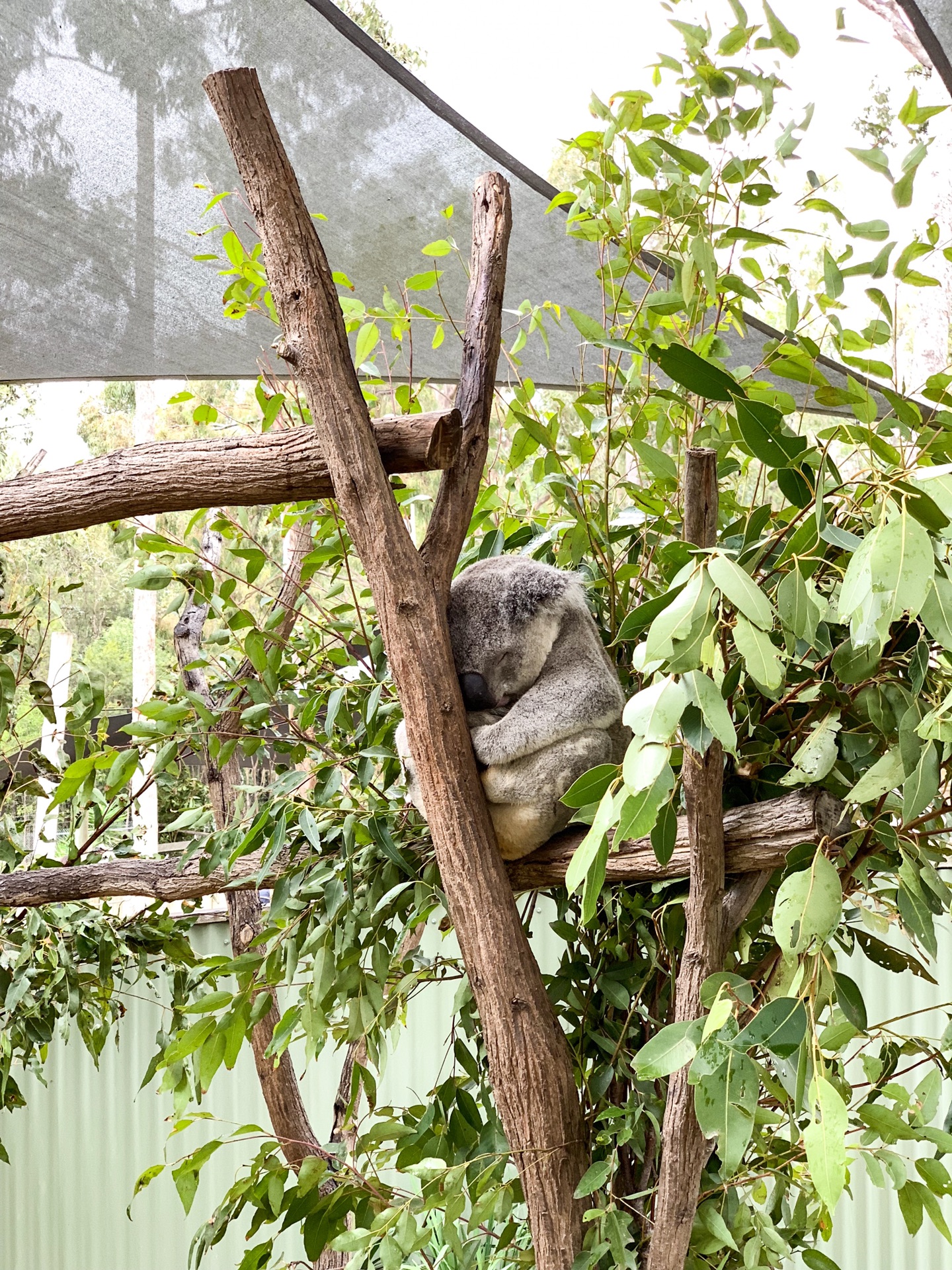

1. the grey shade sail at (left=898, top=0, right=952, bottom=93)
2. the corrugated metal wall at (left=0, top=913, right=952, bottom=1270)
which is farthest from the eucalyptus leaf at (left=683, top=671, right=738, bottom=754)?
the corrugated metal wall at (left=0, top=913, right=952, bottom=1270)

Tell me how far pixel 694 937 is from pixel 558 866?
0.26 metres

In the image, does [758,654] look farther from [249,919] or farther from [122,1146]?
→ [122,1146]

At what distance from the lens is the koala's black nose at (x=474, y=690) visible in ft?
3.83

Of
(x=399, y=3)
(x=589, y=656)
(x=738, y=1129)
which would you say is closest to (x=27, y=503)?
(x=589, y=656)

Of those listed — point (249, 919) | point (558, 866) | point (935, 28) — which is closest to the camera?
point (558, 866)

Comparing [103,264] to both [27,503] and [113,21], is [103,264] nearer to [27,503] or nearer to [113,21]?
[113,21]

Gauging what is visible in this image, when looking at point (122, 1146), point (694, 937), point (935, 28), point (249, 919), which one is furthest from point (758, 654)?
point (122, 1146)

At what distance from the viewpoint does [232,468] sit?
1062 millimetres

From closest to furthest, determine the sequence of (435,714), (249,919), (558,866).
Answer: (435,714)
(558,866)
(249,919)

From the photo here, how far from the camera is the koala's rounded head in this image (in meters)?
1.17

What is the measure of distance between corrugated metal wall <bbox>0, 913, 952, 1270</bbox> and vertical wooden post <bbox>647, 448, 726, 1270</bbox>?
265 centimetres

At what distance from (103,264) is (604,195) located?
54.2 inches

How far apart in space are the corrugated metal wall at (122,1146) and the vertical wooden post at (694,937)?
2649 mm

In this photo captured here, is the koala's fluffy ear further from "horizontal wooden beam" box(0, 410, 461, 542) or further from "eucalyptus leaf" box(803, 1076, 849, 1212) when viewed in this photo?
"eucalyptus leaf" box(803, 1076, 849, 1212)
